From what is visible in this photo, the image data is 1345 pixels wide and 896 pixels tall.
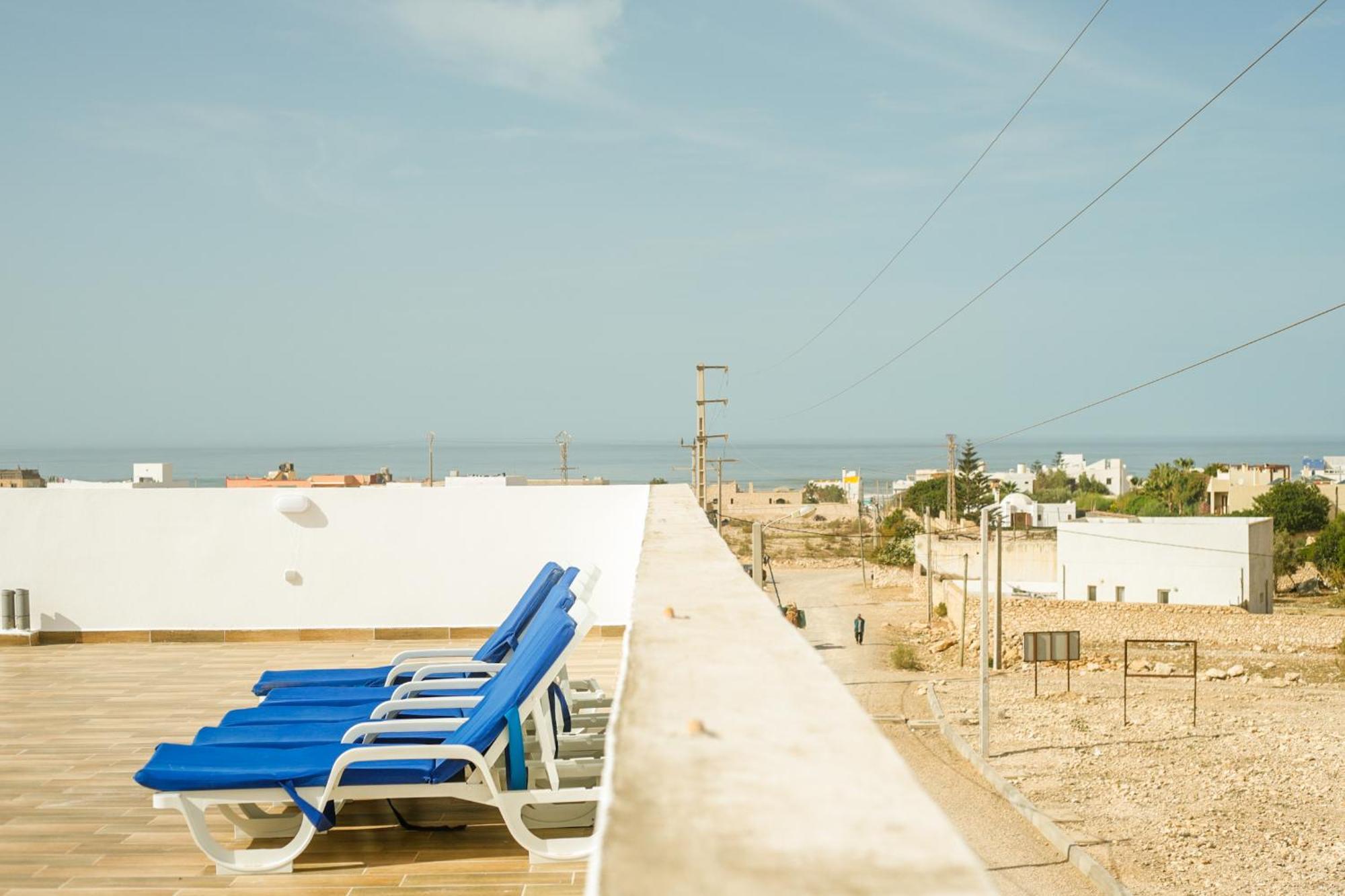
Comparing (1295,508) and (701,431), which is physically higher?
(701,431)

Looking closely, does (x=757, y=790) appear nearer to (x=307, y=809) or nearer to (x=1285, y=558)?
(x=307, y=809)

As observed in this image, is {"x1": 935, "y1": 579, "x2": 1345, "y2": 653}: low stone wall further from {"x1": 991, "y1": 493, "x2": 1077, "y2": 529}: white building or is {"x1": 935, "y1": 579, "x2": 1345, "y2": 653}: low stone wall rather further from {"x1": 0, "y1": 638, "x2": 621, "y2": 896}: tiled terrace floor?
{"x1": 991, "y1": 493, "x2": 1077, "y2": 529}: white building

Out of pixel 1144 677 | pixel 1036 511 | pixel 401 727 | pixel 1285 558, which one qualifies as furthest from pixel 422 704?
pixel 1036 511

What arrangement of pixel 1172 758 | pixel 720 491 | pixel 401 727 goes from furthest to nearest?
1. pixel 1172 758
2. pixel 720 491
3. pixel 401 727

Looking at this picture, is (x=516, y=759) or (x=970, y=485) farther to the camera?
(x=970, y=485)

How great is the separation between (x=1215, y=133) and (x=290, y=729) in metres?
74.9

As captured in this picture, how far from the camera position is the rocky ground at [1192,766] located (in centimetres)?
1530

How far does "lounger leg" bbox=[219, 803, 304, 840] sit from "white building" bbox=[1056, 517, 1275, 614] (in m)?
36.8

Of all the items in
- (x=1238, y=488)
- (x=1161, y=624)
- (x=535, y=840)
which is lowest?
(x=1161, y=624)

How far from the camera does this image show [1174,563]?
36.4 m

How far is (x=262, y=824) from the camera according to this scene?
313 centimetres

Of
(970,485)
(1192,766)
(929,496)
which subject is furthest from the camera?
(929,496)

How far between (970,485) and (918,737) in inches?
1803

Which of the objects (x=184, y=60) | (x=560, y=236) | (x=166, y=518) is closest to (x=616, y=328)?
(x=560, y=236)
